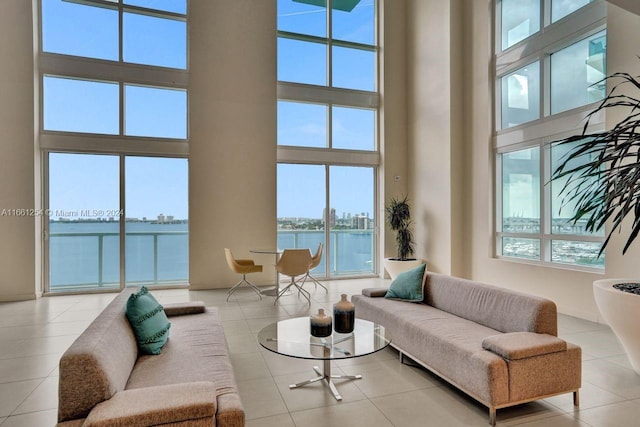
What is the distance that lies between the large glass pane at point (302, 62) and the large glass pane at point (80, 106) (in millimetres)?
3138

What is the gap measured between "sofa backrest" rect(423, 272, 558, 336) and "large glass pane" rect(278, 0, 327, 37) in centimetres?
587

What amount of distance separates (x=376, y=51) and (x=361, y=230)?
3.93 metres

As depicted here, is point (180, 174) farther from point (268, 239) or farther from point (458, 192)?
point (458, 192)

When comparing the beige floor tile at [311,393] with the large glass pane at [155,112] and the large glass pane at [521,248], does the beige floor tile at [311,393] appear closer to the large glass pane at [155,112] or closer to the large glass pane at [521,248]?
the large glass pane at [521,248]

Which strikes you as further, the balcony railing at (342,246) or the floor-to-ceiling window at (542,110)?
the balcony railing at (342,246)

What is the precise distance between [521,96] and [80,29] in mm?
7465

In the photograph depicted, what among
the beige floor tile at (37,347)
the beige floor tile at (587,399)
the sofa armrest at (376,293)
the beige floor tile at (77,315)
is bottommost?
the beige floor tile at (77,315)

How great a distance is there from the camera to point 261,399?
2635mm

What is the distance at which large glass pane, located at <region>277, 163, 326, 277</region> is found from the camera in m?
7.24

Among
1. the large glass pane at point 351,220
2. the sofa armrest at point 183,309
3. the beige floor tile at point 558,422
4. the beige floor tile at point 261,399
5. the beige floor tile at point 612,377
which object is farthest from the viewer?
the large glass pane at point 351,220

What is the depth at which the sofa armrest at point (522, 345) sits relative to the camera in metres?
2.33

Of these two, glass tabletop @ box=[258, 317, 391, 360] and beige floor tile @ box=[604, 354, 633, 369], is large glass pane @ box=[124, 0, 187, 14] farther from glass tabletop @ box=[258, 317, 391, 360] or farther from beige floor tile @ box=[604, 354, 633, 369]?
beige floor tile @ box=[604, 354, 633, 369]

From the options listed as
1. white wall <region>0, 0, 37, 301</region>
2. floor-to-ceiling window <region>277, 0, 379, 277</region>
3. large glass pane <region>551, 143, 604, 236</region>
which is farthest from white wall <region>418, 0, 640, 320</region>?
white wall <region>0, 0, 37, 301</region>

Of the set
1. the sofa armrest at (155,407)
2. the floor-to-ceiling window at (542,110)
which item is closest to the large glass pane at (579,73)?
the floor-to-ceiling window at (542,110)
